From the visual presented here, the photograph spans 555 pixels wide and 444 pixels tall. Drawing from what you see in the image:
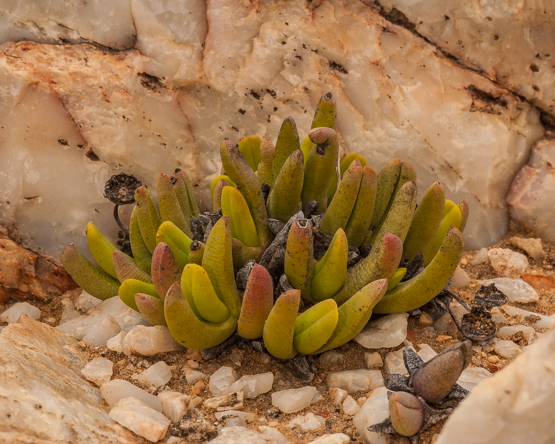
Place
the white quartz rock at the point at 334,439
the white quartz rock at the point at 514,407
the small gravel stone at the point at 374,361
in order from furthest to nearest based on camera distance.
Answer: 1. the small gravel stone at the point at 374,361
2. the white quartz rock at the point at 334,439
3. the white quartz rock at the point at 514,407

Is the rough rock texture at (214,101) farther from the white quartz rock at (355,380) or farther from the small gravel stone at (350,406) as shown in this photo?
the small gravel stone at (350,406)

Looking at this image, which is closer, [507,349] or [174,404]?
[174,404]

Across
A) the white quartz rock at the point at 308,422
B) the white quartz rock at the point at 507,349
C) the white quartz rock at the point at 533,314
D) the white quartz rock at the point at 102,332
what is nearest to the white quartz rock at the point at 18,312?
the white quartz rock at the point at 102,332

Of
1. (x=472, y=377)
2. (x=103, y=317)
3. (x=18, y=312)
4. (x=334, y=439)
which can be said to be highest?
(x=472, y=377)

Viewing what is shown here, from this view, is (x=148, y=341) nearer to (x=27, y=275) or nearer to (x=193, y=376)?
(x=193, y=376)

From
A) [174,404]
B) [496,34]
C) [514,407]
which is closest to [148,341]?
[174,404]

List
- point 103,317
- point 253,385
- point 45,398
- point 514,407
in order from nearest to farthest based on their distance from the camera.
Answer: point 514,407, point 45,398, point 253,385, point 103,317
